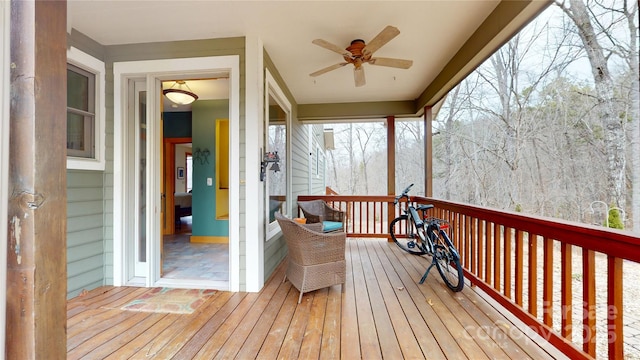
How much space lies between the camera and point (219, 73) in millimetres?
2859

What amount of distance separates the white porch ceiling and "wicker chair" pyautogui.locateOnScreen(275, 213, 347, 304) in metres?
1.93

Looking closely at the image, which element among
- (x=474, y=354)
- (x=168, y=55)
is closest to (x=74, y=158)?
(x=168, y=55)

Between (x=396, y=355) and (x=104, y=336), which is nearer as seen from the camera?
(x=396, y=355)

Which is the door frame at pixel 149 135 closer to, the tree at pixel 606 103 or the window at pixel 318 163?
the tree at pixel 606 103

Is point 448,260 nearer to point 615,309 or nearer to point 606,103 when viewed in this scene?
point 615,309

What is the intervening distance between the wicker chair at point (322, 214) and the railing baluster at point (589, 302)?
8.94 ft

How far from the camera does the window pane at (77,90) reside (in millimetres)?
2605

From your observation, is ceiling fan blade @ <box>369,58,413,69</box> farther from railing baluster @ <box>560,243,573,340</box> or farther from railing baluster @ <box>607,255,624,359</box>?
railing baluster @ <box>607,255,624,359</box>

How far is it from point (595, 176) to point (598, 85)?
1.09 m

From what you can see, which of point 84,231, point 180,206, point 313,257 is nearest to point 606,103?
point 313,257

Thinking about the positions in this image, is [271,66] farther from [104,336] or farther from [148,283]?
[104,336]

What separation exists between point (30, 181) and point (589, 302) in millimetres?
2579

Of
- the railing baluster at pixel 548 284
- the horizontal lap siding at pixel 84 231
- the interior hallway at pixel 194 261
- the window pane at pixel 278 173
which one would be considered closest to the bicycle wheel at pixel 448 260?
the railing baluster at pixel 548 284

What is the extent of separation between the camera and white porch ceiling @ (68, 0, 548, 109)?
233cm
